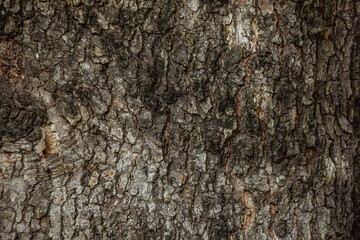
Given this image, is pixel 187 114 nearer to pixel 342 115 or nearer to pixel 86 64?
pixel 86 64

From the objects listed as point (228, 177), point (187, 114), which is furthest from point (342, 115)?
point (187, 114)

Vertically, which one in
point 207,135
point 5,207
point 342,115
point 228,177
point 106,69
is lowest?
point 5,207

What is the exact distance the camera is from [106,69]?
1666 mm

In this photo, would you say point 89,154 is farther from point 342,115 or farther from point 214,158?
point 342,115

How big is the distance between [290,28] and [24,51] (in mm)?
1288

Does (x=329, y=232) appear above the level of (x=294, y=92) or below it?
below

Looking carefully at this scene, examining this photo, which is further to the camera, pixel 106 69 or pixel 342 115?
pixel 342 115

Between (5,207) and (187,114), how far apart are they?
3.40ft

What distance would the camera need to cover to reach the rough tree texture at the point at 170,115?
1627 mm

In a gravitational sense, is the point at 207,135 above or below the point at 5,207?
above

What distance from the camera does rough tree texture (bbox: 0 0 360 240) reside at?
163cm

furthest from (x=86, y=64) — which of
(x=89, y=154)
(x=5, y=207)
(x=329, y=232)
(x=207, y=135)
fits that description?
(x=329, y=232)

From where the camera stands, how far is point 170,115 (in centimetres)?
170

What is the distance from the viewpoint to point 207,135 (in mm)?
1692
